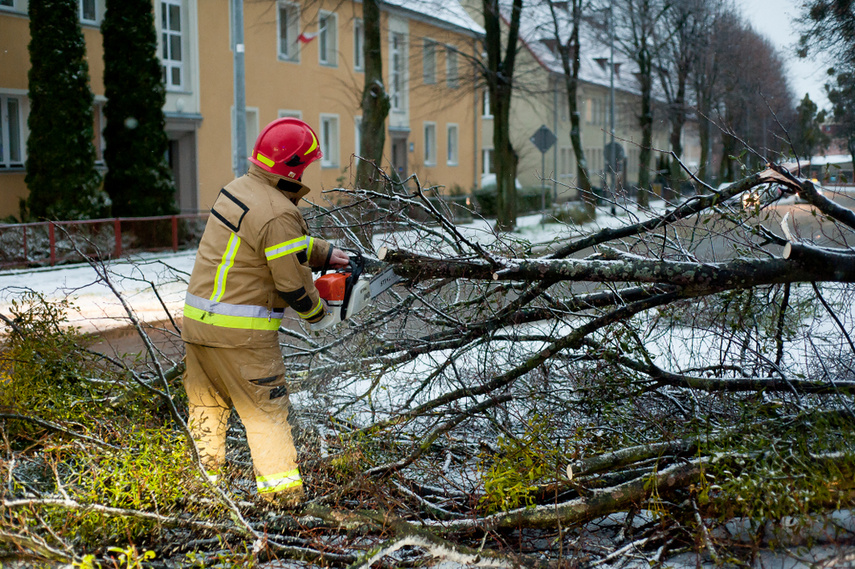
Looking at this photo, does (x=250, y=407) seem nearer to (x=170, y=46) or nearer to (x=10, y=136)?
(x=10, y=136)

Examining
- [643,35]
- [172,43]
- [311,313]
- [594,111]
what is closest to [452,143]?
[643,35]

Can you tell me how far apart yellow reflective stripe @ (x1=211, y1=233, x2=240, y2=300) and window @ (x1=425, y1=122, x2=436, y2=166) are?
25.2 m

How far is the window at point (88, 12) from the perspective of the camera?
15.9 m

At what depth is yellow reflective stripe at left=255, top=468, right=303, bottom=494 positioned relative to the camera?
10.8 ft

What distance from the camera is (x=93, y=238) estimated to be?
11992mm

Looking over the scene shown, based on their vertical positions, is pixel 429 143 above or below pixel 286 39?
below

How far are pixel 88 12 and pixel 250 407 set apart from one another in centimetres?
1537

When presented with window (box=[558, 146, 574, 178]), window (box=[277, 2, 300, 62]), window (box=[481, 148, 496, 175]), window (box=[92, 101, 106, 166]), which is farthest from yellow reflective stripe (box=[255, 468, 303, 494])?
window (box=[558, 146, 574, 178])

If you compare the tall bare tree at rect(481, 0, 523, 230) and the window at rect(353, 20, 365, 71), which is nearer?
the tall bare tree at rect(481, 0, 523, 230)

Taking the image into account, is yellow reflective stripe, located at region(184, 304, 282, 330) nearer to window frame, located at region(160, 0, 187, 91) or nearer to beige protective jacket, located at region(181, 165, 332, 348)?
beige protective jacket, located at region(181, 165, 332, 348)

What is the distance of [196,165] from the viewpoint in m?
18.6

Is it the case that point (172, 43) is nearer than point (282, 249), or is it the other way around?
point (282, 249)

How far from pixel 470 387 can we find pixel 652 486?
106cm

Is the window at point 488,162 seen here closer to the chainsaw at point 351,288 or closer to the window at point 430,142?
the window at point 430,142
